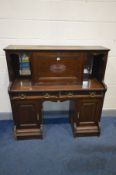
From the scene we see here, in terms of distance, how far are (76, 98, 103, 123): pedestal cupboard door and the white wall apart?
2.54ft

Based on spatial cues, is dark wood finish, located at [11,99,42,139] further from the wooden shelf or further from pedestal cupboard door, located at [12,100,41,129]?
the wooden shelf

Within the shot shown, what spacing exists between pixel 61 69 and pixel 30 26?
0.67 metres

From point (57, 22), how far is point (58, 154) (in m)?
1.64

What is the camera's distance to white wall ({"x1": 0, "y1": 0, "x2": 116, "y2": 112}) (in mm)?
1827

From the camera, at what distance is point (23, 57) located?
196 cm

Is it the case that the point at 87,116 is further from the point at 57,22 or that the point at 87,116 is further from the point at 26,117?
the point at 57,22

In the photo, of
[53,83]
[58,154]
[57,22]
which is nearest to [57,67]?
[53,83]

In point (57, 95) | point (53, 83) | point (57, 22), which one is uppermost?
point (57, 22)

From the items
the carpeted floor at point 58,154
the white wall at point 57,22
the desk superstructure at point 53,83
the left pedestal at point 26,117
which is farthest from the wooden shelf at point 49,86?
the carpeted floor at point 58,154

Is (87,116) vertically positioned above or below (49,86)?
below

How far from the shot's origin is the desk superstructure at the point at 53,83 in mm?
1746

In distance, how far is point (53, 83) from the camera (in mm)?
1887

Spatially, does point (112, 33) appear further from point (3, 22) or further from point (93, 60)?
point (3, 22)

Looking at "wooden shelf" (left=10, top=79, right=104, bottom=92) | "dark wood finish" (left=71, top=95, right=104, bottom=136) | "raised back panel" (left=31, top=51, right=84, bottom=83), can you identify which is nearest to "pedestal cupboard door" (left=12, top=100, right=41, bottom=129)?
"wooden shelf" (left=10, top=79, right=104, bottom=92)
